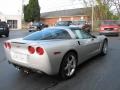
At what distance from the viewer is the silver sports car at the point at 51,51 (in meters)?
5.59

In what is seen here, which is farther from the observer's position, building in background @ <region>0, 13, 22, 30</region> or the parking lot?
building in background @ <region>0, 13, 22, 30</region>

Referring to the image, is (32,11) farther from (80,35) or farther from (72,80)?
(72,80)

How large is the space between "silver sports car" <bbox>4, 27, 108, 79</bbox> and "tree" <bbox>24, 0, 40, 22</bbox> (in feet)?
162

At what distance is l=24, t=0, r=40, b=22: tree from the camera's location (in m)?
55.8

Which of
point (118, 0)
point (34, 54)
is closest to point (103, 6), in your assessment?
point (118, 0)

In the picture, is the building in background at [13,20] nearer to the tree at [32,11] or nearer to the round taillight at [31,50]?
the tree at [32,11]

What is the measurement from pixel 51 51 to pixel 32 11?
50975mm

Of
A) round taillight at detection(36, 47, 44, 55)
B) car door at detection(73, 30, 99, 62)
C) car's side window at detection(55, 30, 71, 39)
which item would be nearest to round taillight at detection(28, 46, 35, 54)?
round taillight at detection(36, 47, 44, 55)

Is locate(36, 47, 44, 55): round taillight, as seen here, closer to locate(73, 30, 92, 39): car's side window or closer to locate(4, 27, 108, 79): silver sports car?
locate(4, 27, 108, 79): silver sports car

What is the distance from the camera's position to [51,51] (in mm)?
5605

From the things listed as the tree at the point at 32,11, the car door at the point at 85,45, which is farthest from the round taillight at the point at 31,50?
the tree at the point at 32,11

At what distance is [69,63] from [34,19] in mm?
51686

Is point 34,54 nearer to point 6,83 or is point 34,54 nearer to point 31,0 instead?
point 6,83

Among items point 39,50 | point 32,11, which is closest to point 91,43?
point 39,50
